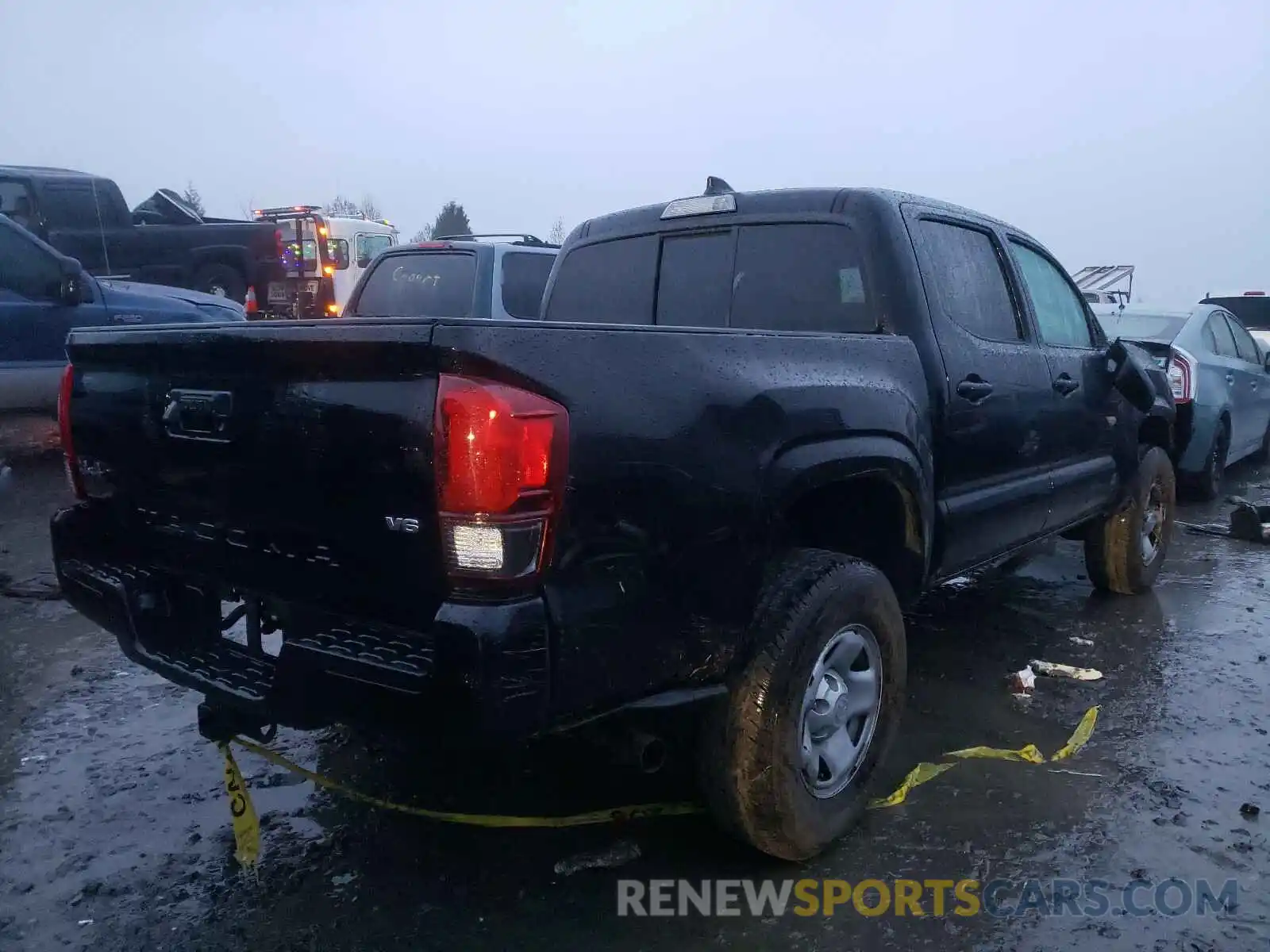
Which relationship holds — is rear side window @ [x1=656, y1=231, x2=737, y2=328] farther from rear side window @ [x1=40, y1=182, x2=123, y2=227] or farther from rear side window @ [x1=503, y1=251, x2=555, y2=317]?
rear side window @ [x1=40, y1=182, x2=123, y2=227]

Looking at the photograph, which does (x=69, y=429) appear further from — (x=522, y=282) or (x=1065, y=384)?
(x=522, y=282)

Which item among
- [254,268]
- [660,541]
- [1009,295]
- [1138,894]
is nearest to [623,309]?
[1009,295]

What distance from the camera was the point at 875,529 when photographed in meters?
3.23

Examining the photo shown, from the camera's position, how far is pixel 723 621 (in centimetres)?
245

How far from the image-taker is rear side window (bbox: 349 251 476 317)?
732 cm

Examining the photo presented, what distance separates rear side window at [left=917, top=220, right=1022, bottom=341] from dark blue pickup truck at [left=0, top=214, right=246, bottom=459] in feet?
20.3

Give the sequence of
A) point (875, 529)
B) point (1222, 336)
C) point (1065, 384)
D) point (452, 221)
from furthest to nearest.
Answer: point (452, 221), point (1222, 336), point (1065, 384), point (875, 529)

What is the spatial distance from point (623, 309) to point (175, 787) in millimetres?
2326

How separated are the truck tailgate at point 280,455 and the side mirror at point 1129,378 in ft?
12.6

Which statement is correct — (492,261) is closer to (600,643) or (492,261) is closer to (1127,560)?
(1127,560)

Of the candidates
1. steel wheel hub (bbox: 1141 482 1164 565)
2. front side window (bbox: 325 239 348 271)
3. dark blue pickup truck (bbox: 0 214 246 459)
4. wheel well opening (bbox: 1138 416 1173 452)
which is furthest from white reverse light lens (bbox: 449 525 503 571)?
front side window (bbox: 325 239 348 271)

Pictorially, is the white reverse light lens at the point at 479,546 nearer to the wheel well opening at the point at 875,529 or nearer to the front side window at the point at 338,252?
the wheel well opening at the point at 875,529

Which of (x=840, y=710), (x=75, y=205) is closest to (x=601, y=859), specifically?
(x=840, y=710)

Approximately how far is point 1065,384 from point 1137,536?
5.20 feet
